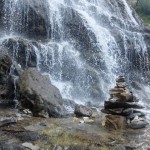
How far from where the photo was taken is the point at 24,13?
30781mm

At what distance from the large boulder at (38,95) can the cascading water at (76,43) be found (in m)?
5.20

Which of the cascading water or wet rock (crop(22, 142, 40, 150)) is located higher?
the cascading water

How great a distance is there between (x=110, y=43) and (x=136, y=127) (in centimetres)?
1852

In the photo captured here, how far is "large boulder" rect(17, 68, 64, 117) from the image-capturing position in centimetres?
1858

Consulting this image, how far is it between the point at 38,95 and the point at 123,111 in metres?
5.00

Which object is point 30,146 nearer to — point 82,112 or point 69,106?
point 82,112

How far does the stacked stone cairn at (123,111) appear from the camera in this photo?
16.2 m

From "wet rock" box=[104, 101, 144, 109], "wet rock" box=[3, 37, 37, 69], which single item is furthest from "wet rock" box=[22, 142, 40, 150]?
"wet rock" box=[3, 37, 37, 69]

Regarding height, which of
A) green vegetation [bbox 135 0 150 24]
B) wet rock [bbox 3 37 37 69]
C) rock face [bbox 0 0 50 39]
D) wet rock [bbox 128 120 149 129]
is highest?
green vegetation [bbox 135 0 150 24]

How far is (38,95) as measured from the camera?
62.2 feet

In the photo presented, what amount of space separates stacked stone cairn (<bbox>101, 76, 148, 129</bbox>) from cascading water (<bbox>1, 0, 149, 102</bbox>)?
9022mm

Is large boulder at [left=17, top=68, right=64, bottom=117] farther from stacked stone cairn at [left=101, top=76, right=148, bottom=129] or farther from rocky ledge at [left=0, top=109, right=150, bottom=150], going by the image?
stacked stone cairn at [left=101, top=76, right=148, bottom=129]

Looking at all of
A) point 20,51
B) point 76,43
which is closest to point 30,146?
point 20,51

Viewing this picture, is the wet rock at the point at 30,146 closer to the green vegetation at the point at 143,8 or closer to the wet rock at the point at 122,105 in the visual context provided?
the wet rock at the point at 122,105
